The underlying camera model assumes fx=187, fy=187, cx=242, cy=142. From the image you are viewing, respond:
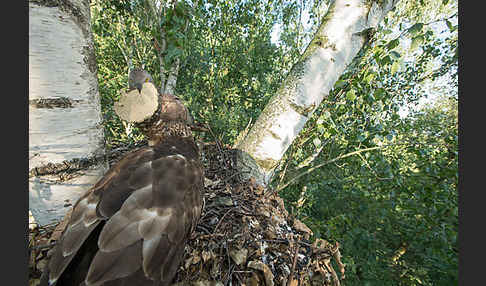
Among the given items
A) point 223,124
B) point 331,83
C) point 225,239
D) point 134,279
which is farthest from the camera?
point 223,124

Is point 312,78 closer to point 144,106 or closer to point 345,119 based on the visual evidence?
point 144,106

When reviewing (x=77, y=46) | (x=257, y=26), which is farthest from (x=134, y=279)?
(x=257, y=26)

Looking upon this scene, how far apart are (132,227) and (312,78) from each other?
148 centimetres

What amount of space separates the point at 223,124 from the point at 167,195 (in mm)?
4478

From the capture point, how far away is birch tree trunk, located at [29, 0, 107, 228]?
0.94 m

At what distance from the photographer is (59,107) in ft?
3.24

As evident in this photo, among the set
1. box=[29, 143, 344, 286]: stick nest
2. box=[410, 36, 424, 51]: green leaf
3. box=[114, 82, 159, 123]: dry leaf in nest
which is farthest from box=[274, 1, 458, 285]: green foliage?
box=[114, 82, 159, 123]: dry leaf in nest

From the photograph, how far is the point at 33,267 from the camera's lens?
0.83 meters

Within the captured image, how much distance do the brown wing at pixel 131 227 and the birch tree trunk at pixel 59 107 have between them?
0.27 metres

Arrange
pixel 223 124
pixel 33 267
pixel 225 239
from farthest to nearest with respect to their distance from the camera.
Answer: pixel 223 124 → pixel 225 239 → pixel 33 267

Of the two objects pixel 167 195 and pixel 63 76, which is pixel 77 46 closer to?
pixel 63 76

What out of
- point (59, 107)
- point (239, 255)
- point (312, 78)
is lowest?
point (239, 255)

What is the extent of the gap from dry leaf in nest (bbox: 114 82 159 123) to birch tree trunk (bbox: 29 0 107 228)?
16cm

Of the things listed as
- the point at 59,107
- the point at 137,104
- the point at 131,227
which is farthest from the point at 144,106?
the point at 131,227
